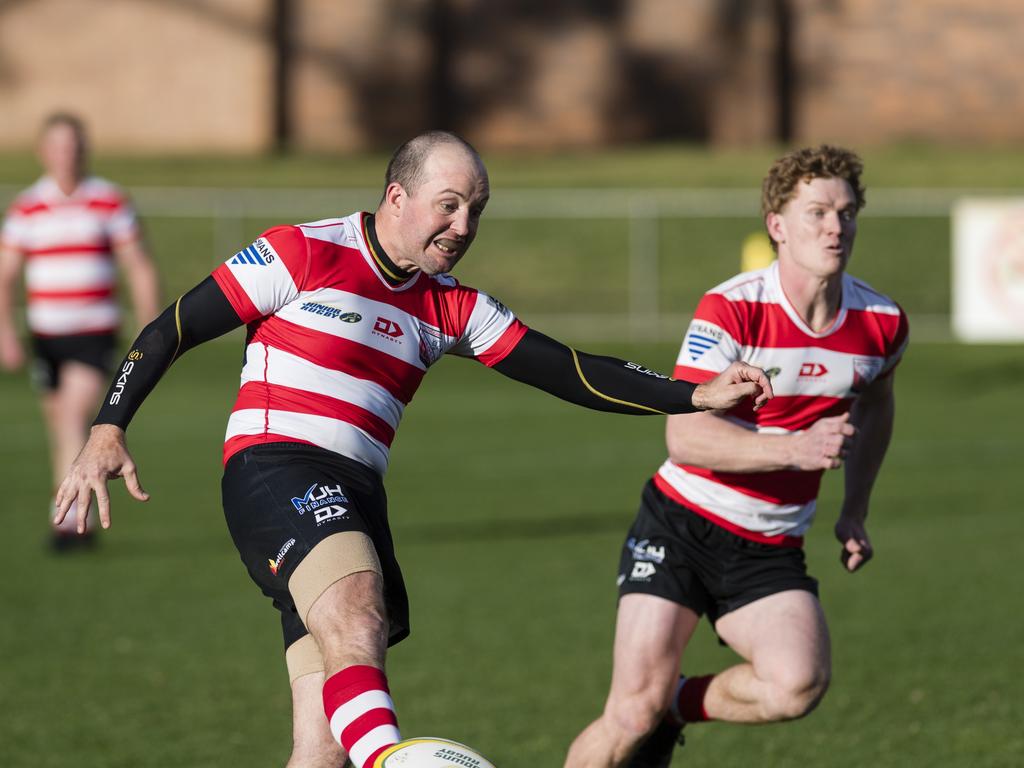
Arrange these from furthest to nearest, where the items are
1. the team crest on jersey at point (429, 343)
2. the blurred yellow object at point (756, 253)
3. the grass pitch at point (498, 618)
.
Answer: the blurred yellow object at point (756, 253) → the grass pitch at point (498, 618) → the team crest on jersey at point (429, 343)

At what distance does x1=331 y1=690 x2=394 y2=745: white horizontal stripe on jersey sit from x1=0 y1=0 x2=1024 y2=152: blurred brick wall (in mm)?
30785

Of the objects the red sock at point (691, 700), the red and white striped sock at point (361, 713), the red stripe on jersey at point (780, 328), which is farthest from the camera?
the red sock at point (691, 700)

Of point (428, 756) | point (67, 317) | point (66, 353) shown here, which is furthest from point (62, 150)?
point (428, 756)

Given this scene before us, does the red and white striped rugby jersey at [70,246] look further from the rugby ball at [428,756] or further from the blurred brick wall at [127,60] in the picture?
the blurred brick wall at [127,60]

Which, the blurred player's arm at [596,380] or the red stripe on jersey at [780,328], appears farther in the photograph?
the red stripe on jersey at [780,328]

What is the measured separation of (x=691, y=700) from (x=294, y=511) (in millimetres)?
1819

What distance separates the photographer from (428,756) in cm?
360

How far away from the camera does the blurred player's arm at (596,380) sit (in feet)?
15.1

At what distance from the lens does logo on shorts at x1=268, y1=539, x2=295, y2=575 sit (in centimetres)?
415

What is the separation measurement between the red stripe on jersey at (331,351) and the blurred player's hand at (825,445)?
1.08m

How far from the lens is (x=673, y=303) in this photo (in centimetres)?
2630

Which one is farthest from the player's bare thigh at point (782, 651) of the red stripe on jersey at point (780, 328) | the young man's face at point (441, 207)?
the young man's face at point (441, 207)

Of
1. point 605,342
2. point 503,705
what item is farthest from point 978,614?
point 605,342

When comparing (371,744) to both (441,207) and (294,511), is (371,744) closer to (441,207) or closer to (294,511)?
(294,511)
